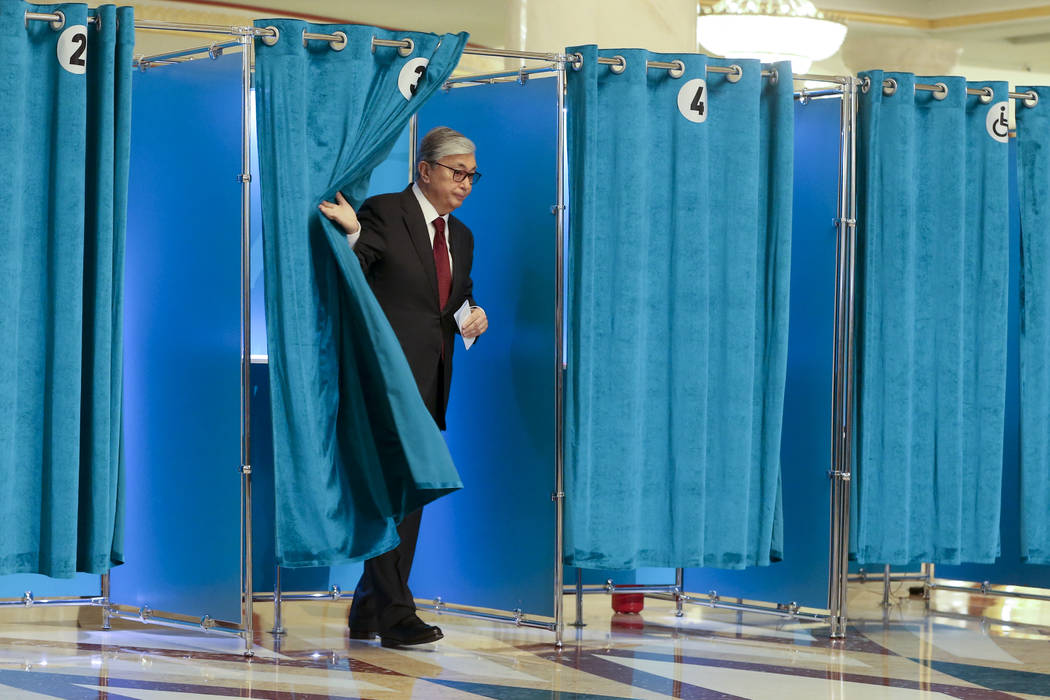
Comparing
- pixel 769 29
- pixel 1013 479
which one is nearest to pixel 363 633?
pixel 1013 479

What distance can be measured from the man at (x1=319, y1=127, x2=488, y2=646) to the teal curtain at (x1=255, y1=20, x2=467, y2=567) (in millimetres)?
182

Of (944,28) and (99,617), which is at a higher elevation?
(944,28)

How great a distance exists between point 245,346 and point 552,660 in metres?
1.15

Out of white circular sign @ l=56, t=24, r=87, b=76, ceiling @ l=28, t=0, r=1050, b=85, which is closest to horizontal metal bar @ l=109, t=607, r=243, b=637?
white circular sign @ l=56, t=24, r=87, b=76

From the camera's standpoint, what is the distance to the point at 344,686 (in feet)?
11.2

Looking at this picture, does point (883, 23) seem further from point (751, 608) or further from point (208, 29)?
point (208, 29)

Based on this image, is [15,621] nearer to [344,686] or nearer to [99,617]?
[99,617]

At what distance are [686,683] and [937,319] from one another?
138cm

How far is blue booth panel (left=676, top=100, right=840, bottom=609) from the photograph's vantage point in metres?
4.16

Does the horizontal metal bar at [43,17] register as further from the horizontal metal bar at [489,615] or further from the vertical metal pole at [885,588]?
the vertical metal pole at [885,588]

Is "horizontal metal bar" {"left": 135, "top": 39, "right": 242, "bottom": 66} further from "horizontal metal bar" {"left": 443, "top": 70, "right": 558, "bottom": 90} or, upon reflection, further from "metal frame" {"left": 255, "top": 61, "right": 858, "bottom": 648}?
"horizontal metal bar" {"left": 443, "top": 70, "right": 558, "bottom": 90}

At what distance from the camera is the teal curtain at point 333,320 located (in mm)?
3588

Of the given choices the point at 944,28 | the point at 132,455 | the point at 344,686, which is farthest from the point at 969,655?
the point at 944,28

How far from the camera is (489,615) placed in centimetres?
409
